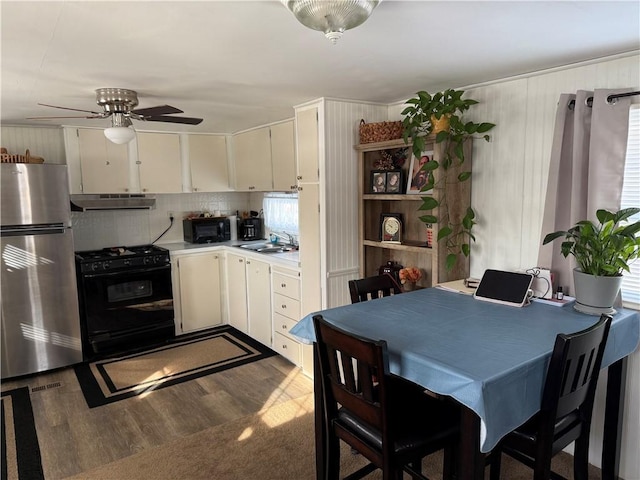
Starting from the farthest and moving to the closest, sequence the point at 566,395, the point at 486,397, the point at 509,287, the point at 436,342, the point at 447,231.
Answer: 1. the point at 447,231
2. the point at 509,287
3. the point at 436,342
4. the point at 566,395
5. the point at 486,397

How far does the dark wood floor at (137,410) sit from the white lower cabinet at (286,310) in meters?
0.14

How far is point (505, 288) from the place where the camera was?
2371 mm

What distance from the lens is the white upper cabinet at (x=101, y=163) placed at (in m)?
4.20

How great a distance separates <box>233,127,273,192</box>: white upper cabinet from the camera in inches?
173

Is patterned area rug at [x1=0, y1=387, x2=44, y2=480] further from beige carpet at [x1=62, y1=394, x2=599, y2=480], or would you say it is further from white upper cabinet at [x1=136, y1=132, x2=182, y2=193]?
white upper cabinet at [x1=136, y1=132, x2=182, y2=193]

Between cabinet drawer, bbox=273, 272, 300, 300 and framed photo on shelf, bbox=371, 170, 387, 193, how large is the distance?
100cm

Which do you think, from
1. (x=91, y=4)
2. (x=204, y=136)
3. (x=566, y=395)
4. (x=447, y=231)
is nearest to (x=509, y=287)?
(x=447, y=231)

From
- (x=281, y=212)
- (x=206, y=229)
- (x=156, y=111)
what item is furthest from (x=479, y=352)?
(x=206, y=229)

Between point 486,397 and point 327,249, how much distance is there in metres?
1.99

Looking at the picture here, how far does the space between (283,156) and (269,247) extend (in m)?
1.06

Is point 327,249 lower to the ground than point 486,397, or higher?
higher

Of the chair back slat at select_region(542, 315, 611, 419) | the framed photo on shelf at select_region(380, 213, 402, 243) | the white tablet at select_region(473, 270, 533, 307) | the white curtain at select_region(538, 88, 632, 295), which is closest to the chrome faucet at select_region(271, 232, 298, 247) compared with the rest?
the framed photo on shelf at select_region(380, 213, 402, 243)

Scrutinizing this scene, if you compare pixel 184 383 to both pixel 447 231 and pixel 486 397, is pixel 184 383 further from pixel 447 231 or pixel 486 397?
pixel 486 397

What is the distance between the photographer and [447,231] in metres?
2.71
